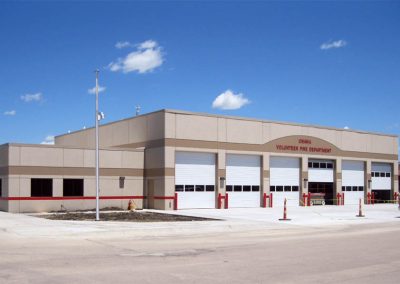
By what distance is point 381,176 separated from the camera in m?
52.6

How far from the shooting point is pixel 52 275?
1078 centimetres

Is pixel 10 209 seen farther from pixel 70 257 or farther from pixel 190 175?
pixel 70 257

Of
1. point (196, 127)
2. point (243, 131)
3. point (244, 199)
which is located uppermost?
point (196, 127)

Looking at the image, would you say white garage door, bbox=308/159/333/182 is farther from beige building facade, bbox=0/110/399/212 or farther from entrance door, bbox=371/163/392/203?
entrance door, bbox=371/163/392/203

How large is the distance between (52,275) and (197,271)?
3.11 meters

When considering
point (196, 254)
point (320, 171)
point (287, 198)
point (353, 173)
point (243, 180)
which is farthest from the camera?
point (353, 173)

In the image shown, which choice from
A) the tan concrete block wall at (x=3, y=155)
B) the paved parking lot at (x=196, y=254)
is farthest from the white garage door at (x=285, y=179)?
the tan concrete block wall at (x=3, y=155)

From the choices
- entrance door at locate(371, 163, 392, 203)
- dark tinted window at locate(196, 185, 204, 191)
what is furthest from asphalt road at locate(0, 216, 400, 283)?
entrance door at locate(371, 163, 392, 203)

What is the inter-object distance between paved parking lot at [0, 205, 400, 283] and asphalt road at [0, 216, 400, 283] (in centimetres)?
2

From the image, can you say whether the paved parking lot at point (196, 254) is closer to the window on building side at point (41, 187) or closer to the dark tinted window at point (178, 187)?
the window on building side at point (41, 187)

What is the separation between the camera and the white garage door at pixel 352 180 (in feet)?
160

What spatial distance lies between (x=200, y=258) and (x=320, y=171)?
114 ft

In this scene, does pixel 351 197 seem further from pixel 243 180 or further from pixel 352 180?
pixel 243 180

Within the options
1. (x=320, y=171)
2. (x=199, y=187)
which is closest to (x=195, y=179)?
(x=199, y=187)
